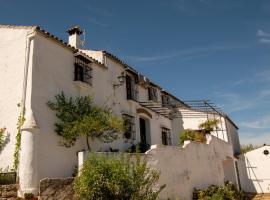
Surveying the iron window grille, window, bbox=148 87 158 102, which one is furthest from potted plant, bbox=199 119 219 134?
the iron window grille

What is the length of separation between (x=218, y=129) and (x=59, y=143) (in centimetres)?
1590

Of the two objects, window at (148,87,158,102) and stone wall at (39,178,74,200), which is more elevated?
window at (148,87,158,102)

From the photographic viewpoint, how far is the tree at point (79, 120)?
13.1m

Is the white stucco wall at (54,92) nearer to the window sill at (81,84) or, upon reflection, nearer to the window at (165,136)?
the window sill at (81,84)

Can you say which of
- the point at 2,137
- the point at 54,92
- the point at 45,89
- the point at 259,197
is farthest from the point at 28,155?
the point at 259,197

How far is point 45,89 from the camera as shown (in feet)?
42.9

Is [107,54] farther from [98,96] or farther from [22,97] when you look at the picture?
[22,97]

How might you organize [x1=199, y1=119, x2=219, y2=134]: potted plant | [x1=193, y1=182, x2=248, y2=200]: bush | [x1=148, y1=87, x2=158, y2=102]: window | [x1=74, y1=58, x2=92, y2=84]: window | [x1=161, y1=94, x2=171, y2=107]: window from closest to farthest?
[x1=193, y1=182, x2=248, y2=200]: bush
[x1=74, y1=58, x2=92, y2=84]: window
[x1=148, y1=87, x2=158, y2=102]: window
[x1=199, y1=119, x2=219, y2=134]: potted plant
[x1=161, y1=94, x2=171, y2=107]: window

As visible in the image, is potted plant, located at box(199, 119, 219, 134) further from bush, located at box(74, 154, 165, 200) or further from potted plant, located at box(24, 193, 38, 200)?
potted plant, located at box(24, 193, 38, 200)

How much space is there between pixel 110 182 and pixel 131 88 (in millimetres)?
11597

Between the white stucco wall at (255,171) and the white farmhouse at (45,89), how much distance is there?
1233 cm

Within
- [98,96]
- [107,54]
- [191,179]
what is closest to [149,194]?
[191,179]

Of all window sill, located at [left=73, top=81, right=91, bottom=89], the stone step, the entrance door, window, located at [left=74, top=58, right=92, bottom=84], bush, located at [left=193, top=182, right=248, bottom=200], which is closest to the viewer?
window sill, located at [left=73, top=81, right=91, bottom=89]

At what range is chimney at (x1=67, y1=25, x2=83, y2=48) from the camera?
19.2 metres
